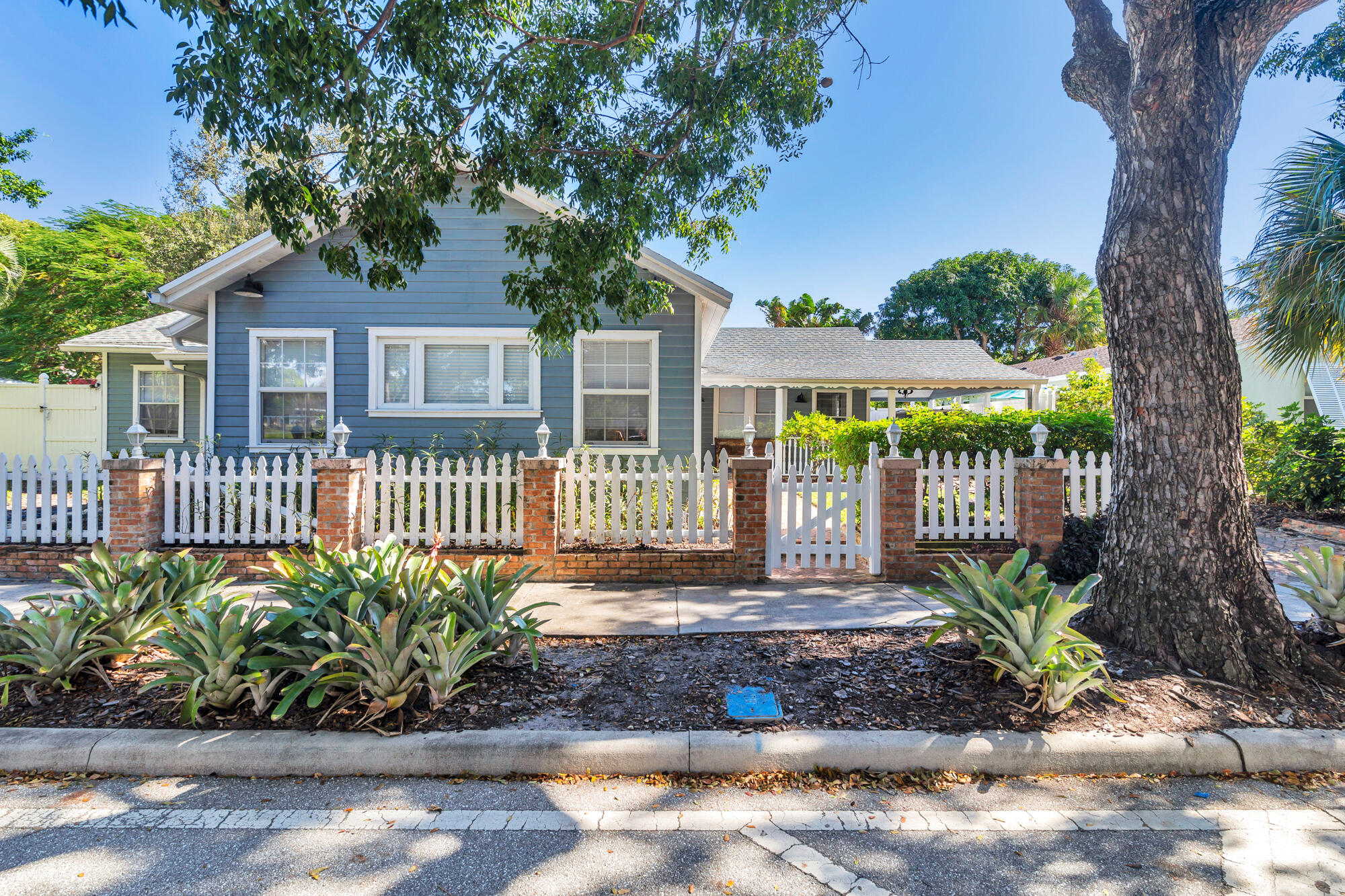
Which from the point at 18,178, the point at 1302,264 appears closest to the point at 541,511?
the point at 1302,264

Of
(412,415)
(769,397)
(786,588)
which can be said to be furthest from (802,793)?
(769,397)

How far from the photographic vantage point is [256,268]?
9281 mm

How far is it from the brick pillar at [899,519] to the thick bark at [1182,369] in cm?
208

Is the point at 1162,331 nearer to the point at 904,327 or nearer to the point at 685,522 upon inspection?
the point at 685,522

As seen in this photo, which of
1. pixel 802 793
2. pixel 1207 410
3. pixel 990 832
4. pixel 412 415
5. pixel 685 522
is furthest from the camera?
pixel 412 415

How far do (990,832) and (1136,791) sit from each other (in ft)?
2.95

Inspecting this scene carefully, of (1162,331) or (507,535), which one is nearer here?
(1162,331)

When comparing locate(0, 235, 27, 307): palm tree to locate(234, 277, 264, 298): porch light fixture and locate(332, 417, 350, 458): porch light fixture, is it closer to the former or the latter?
locate(234, 277, 264, 298): porch light fixture

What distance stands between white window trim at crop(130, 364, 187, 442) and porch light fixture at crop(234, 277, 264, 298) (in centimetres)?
665

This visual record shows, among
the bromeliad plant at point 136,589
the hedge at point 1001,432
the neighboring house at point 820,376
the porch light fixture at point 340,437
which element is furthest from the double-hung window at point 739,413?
the bromeliad plant at point 136,589

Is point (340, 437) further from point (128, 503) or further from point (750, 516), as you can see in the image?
point (750, 516)

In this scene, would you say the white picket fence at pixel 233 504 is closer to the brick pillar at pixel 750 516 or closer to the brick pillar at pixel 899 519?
the brick pillar at pixel 750 516

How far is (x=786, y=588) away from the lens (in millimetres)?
6301

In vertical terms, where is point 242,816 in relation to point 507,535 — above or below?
below
